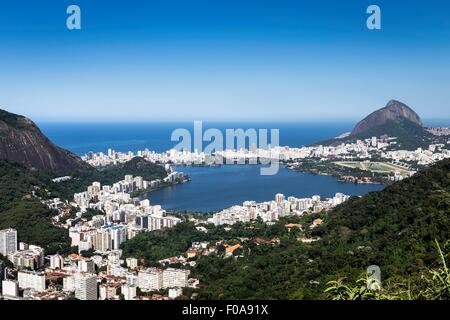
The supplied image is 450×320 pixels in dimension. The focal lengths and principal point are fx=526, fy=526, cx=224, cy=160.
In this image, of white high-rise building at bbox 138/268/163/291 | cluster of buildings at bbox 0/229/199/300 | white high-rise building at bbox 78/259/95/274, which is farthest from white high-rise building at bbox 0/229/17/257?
white high-rise building at bbox 138/268/163/291

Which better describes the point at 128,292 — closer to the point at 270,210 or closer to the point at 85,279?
the point at 85,279

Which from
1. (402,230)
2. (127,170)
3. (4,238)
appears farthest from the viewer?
(127,170)

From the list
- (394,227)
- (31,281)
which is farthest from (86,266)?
(394,227)

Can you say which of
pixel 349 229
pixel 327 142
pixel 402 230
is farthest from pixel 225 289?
pixel 327 142
